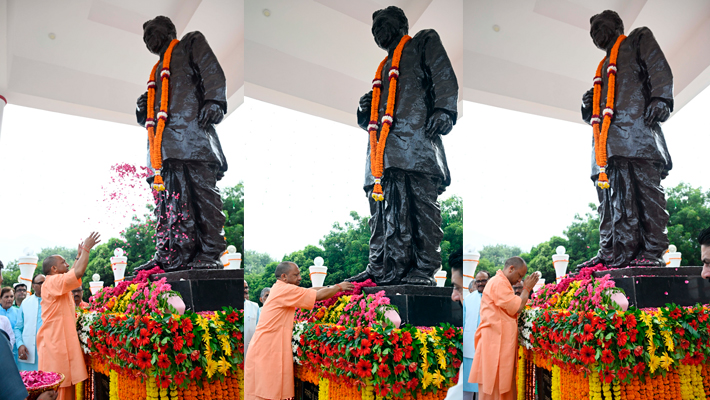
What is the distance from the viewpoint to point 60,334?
417cm

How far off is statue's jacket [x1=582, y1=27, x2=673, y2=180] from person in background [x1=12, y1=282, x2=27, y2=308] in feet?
15.9

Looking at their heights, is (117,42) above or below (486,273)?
above

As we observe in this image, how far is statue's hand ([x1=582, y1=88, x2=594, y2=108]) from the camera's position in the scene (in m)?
4.05

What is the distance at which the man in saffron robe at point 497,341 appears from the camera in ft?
13.0

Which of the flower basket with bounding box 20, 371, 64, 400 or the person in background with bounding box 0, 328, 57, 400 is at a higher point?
the person in background with bounding box 0, 328, 57, 400

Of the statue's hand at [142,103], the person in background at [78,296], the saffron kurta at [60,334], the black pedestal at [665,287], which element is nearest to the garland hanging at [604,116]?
the black pedestal at [665,287]

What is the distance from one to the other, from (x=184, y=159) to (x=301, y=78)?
3.93 ft

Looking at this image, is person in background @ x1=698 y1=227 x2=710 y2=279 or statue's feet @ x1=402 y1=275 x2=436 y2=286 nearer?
person in background @ x1=698 y1=227 x2=710 y2=279

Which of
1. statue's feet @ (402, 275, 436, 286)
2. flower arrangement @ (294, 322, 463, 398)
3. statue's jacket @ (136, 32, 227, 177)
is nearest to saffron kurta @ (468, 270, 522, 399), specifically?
flower arrangement @ (294, 322, 463, 398)

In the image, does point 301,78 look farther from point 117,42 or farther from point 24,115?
point 24,115

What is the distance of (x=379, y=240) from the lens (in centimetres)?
413

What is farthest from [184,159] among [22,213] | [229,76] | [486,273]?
[486,273]

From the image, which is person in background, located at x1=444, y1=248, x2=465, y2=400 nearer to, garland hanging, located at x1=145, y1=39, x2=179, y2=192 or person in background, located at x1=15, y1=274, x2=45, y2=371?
garland hanging, located at x1=145, y1=39, x2=179, y2=192

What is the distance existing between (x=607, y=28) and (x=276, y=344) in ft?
11.5
